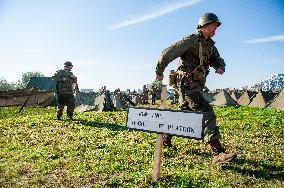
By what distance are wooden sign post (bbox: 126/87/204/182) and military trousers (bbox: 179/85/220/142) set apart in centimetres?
116

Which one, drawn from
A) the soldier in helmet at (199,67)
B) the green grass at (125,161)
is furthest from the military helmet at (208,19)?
the green grass at (125,161)

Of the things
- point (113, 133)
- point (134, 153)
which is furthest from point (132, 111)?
point (113, 133)

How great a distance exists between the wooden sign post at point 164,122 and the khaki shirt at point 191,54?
854 mm

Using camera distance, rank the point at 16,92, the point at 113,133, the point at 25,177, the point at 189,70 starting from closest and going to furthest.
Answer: the point at 25,177 → the point at 189,70 → the point at 113,133 → the point at 16,92

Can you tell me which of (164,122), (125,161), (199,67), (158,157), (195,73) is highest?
(199,67)

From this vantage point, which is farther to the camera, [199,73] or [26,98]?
[26,98]

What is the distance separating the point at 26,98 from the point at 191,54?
22.5m

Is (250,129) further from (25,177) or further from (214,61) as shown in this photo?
(25,177)

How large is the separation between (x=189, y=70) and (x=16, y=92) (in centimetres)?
Answer: 2270

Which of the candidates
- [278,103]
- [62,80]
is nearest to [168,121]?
[62,80]

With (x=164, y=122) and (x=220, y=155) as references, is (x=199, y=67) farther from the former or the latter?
(x=164, y=122)

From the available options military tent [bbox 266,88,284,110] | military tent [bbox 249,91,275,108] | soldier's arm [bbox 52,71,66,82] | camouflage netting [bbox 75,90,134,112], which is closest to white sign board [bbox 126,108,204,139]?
soldier's arm [bbox 52,71,66,82]

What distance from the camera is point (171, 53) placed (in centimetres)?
609

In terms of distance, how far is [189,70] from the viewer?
6.45 m
